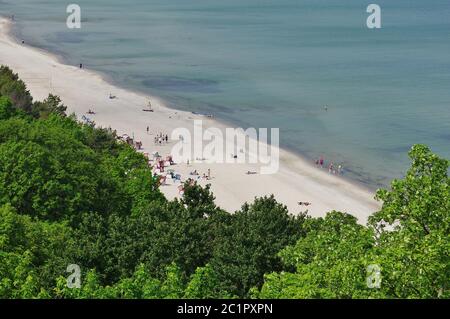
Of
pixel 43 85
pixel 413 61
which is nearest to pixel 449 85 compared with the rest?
pixel 413 61

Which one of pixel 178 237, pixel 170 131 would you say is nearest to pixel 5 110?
pixel 178 237

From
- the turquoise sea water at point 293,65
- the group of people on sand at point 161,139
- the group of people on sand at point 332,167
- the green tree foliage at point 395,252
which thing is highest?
the turquoise sea water at point 293,65

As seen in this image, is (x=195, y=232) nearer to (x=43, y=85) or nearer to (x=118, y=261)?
(x=118, y=261)

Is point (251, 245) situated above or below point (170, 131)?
below

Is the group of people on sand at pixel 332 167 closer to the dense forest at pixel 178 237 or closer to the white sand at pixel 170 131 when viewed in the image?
the white sand at pixel 170 131

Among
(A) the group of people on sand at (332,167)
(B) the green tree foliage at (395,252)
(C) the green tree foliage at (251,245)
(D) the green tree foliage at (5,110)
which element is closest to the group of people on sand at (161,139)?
(A) the group of people on sand at (332,167)

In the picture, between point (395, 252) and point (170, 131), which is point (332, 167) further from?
point (395, 252)

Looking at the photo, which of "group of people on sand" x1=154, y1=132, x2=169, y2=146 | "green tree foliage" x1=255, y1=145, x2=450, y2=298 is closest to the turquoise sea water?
"group of people on sand" x1=154, y1=132, x2=169, y2=146
